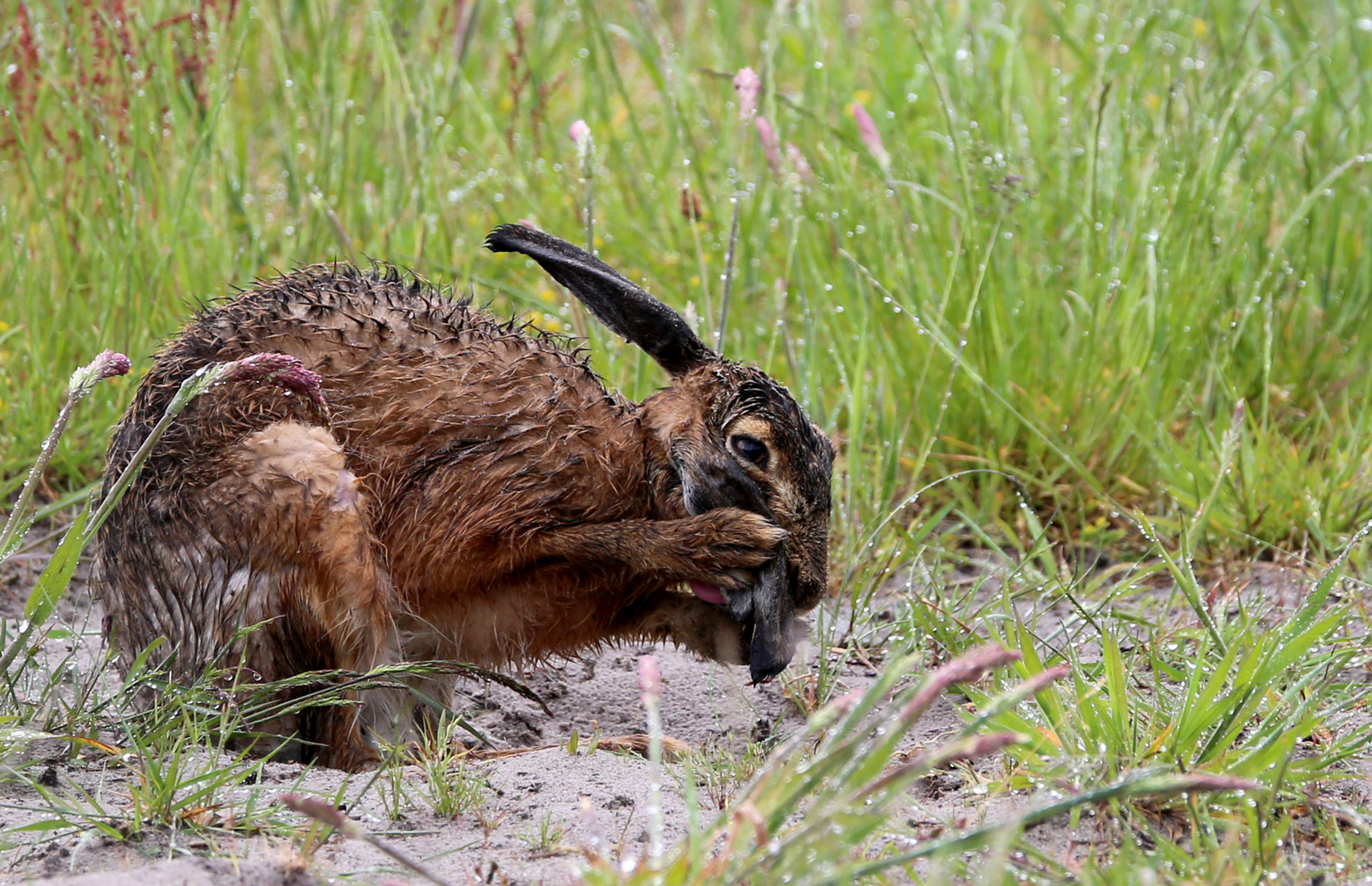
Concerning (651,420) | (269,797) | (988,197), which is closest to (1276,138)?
(988,197)

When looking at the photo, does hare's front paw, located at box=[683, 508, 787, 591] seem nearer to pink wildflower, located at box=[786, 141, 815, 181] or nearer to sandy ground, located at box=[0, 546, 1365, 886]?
sandy ground, located at box=[0, 546, 1365, 886]

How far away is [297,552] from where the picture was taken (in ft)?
11.2

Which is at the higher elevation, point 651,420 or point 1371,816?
point 651,420

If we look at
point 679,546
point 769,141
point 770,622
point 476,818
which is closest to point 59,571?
point 476,818

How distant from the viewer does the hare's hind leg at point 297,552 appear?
3.42 m

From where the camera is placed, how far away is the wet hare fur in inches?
136

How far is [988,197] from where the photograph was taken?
17.3 feet

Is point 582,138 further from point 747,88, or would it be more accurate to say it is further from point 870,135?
point 870,135

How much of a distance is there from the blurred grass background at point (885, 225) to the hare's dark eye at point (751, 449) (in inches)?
29.6

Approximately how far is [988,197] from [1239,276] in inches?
34.3

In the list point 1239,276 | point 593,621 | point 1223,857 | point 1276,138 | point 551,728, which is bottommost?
point 551,728

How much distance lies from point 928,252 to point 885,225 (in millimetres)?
264

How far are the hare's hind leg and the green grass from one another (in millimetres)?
423

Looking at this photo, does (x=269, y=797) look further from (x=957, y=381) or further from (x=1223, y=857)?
(x=957, y=381)
